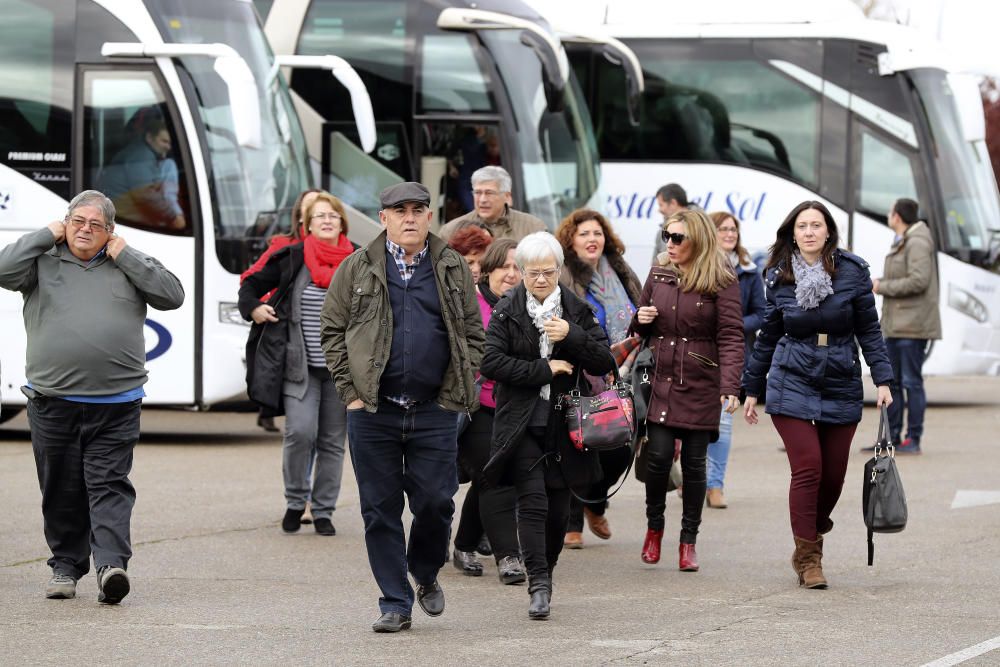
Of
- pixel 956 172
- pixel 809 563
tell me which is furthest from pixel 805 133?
pixel 809 563

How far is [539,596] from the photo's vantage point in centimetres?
745

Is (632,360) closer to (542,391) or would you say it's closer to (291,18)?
(542,391)

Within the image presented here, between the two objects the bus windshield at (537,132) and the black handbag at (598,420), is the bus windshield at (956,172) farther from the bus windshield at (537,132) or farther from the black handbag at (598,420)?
the black handbag at (598,420)

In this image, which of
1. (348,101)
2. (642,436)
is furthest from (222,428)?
(642,436)

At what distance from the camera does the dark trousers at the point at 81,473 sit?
7.85 meters

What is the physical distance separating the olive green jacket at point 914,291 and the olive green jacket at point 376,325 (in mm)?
7859

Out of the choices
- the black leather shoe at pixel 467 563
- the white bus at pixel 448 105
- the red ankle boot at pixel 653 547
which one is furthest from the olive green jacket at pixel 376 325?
the white bus at pixel 448 105

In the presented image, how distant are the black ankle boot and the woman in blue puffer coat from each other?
1.36 metres

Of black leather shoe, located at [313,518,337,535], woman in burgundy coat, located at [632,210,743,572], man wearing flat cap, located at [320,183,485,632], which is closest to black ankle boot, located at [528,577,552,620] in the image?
man wearing flat cap, located at [320,183,485,632]

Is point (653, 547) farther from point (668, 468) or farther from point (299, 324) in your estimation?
point (299, 324)

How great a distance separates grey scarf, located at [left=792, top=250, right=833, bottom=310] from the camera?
8.32m

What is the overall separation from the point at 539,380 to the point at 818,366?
1435 millimetres

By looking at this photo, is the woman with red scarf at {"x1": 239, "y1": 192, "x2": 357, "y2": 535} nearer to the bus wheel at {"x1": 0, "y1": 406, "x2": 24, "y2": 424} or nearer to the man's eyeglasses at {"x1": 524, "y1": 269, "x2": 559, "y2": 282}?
the man's eyeglasses at {"x1": 524, "y1": 269, "x2": 559, "y2": 282}

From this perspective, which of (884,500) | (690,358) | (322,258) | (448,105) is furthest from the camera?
(448,105)
